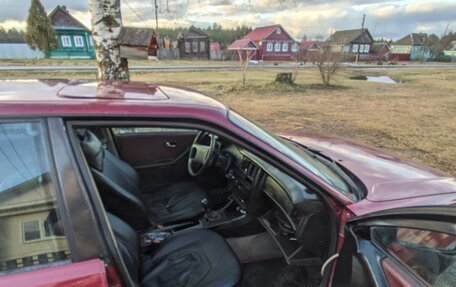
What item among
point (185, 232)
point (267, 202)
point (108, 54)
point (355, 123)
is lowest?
point (355, 123)

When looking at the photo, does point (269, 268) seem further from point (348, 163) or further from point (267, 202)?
point (348, 163)

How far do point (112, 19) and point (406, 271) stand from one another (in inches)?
162

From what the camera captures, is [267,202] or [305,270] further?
[267,202]

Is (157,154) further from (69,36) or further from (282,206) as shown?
(69,36)

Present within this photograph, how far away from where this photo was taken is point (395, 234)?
4.53ft

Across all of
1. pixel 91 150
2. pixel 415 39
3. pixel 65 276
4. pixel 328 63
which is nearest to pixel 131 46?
pixel 91 150

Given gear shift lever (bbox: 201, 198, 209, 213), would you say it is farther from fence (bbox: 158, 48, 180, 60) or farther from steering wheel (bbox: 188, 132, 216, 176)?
fence (bbox: 158, 48, 180, 60)

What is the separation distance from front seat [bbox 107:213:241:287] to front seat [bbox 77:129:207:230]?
0.19 metres

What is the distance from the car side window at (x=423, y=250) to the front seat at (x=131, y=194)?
4.69 ft

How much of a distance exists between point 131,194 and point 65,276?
1009 millimetres

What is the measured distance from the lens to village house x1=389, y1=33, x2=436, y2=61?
60.6 meters

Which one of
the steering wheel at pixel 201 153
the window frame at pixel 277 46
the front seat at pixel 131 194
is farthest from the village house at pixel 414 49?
the front seat at pixel 131 194

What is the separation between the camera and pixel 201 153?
3121mm

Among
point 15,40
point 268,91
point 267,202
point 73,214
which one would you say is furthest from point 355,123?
point 15,40
